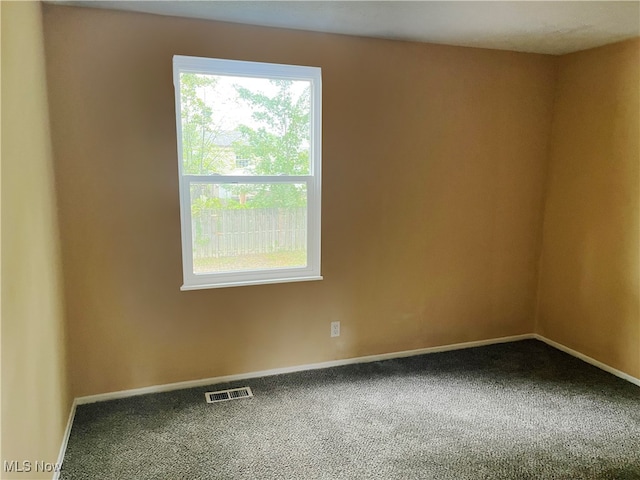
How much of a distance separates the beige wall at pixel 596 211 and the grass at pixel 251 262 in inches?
82.8

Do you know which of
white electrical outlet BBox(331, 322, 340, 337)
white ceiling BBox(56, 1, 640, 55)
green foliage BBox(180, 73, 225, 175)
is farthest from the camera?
white electrical outlet BBox(331, 322, 340, 337)

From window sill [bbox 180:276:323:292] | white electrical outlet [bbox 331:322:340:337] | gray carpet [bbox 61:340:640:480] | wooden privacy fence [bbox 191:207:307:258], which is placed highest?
wooden privacy fence [bbox 191:207:307:258]

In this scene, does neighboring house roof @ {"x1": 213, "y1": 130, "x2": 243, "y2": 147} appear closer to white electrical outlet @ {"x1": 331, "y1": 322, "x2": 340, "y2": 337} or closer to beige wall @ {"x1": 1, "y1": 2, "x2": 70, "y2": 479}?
beige wall @ {"x1": 1, "y1": 2, "x2": 70, "y2": 479}

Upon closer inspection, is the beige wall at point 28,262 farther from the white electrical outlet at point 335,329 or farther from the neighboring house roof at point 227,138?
the white electrical outlet at point 335,329

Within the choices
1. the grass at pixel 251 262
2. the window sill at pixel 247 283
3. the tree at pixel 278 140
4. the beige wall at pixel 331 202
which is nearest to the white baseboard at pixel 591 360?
the beige wall at pixel 331 202

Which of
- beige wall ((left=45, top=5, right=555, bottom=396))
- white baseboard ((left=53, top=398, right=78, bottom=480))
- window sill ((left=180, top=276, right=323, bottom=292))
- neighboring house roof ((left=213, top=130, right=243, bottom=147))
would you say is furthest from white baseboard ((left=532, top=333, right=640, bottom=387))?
white baseboard ((left=53, top=398, right=78, bottom=480))

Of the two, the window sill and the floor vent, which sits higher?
the window sill

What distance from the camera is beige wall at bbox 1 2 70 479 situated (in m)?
1.54

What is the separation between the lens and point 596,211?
11.0ft

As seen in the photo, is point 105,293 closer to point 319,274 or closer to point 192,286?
point 192,286

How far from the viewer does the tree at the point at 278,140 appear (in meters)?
2.95

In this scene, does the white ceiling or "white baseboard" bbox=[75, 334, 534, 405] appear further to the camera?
"white baseboard" bbox=[75, 334, 534, 405]

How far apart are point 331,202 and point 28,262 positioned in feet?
6.05

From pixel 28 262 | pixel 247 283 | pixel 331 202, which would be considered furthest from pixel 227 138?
pixel 28 262
